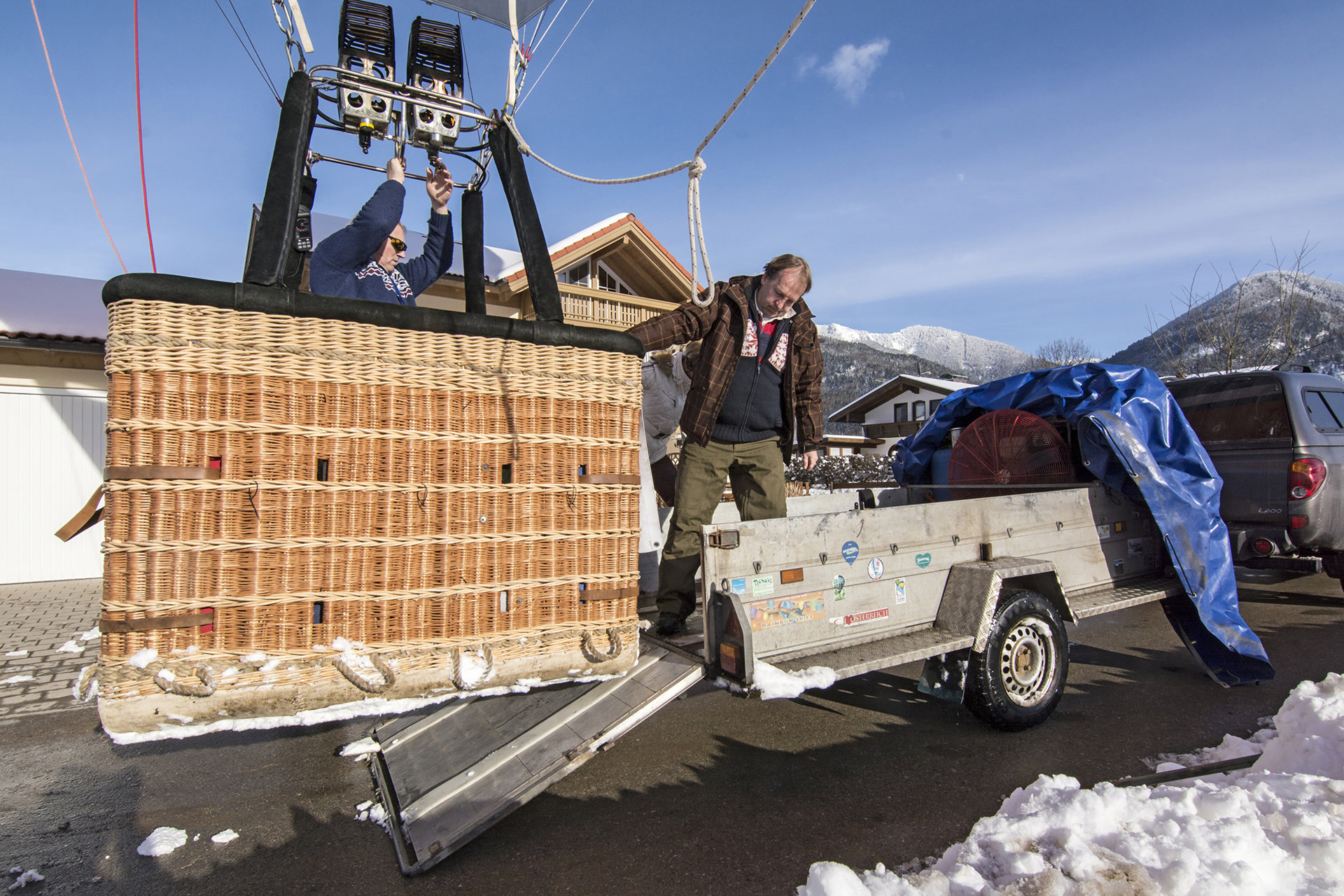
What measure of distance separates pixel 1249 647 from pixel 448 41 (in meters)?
5.64

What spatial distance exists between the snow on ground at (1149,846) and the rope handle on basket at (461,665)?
1.13m

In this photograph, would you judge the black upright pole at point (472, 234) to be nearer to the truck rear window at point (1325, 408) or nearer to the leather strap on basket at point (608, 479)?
the leather strap on basket at point (608, 479)

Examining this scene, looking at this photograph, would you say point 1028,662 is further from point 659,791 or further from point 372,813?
point 372,813

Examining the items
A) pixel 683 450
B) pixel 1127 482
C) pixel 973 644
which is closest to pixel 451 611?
pixel 683 450

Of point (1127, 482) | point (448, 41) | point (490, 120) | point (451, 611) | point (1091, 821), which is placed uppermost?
point (448, 41)

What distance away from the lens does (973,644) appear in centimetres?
336

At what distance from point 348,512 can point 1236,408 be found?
717 centimetres

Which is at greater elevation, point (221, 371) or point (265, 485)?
point (221, 371)

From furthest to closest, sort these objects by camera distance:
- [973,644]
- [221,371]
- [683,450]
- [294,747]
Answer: [294,747]
[683,450]
[973,644]
[221,371]

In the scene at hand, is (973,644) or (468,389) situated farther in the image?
(973,644)

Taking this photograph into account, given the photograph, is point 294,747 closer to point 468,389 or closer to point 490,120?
point 468,389

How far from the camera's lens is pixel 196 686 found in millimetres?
1854

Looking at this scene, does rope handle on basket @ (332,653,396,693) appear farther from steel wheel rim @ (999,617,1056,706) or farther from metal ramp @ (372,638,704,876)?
steel wheel rim @ (999,617,1056,706)

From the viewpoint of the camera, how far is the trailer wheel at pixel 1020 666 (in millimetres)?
3514
